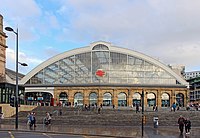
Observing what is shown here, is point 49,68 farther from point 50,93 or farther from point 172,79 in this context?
point 172,79

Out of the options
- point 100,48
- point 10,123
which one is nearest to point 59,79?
point 100,48

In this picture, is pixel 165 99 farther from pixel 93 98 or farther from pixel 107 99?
pixel 93 98

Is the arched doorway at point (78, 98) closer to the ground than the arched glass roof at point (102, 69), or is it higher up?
closer to the ground

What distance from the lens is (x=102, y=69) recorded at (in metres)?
98.6

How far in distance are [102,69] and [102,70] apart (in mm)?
269

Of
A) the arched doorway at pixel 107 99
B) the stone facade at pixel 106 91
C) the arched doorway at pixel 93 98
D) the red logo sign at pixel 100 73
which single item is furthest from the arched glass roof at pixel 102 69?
the arched doorway at pixel 107 99

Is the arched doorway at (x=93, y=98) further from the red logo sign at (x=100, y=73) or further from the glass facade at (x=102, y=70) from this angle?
the red logo sign at (x=100, y=73)

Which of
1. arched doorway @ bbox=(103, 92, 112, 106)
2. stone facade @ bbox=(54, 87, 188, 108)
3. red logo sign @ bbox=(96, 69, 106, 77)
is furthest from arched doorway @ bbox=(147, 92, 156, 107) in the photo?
red logo sign @ bbox=(96, 69, 106, 77)

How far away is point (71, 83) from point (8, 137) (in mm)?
71875

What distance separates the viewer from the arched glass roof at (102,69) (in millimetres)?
99000

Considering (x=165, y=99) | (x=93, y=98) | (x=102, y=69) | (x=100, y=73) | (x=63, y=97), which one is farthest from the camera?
(x=165, y=99)

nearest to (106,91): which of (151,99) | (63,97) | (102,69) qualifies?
(102,69)

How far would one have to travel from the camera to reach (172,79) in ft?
339

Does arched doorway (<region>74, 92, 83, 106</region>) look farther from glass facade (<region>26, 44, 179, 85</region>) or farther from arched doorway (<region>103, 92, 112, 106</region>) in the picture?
arched doorway (<region>103, 92, 112, 106</region>)
